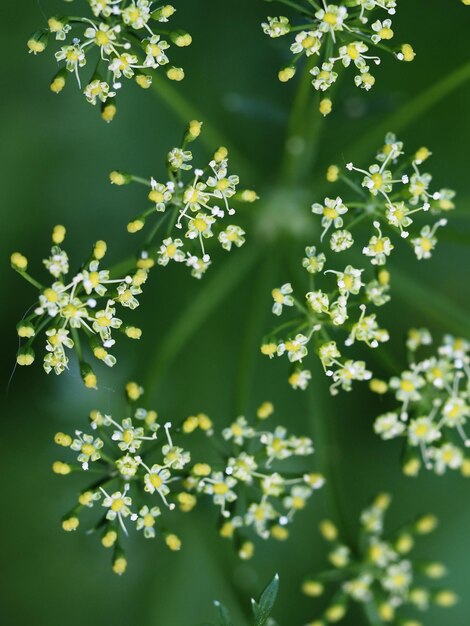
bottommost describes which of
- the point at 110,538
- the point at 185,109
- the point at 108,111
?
the point at 110,538

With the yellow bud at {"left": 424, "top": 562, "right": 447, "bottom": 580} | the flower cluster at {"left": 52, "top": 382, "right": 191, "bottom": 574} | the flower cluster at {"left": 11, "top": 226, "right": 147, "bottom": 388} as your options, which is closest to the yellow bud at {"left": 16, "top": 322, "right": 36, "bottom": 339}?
the flower cluster at {"left": 11, "top": 226, "right": 147, "bottom": 388}

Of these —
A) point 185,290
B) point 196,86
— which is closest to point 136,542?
point 185,290

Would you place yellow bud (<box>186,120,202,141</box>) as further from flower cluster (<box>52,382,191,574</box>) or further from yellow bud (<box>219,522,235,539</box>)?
yellow bud (<box>219,522,235,539</box>)

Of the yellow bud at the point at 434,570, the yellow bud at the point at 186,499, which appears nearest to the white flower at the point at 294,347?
the yellow bud at the point at 186,499

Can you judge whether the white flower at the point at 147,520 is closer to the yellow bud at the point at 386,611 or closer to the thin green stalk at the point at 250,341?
the thin green stalk at the point at 250,341

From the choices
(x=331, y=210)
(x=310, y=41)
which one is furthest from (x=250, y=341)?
(x=310, y=41)

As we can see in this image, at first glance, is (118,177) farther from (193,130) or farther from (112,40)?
(112,40)
